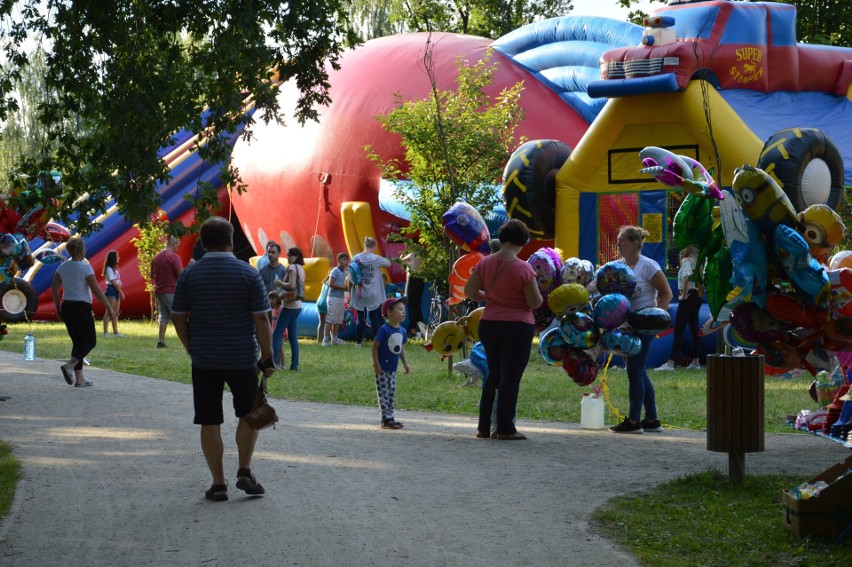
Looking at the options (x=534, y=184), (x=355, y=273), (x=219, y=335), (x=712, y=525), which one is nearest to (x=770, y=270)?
(x=712, y=525)

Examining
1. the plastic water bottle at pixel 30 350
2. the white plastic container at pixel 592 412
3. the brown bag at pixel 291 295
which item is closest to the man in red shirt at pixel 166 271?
the plastic water bottle at pixel 30 350

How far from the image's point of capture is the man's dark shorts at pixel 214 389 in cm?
712

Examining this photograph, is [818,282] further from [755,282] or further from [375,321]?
[375,321]

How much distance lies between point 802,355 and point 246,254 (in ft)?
78.7

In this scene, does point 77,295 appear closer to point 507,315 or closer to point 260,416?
point 507,315

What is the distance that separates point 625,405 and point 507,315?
3294mm

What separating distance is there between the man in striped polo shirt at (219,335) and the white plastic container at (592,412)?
434 cm

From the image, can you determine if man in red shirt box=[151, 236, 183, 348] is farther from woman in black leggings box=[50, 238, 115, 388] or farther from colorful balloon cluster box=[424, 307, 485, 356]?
colorful balloon cluster box=[424, 307, 485, 356]

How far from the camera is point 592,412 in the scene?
10.7 m

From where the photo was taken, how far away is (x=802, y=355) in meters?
7.72

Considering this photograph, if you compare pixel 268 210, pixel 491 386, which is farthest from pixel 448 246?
pixel 268 210

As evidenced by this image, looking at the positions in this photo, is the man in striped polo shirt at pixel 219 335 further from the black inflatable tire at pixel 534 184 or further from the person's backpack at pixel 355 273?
the person's backpack at pixel 355 273

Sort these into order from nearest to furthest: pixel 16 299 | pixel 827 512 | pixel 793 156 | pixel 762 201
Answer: pixel 827 512, pixel 762 201, pixel 793 156, pixel 16 299

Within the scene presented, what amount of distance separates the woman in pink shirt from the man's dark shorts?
2.95 metres
